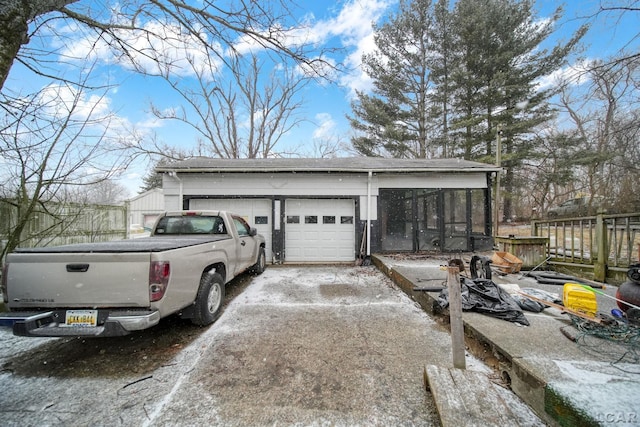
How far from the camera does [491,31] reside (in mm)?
14016

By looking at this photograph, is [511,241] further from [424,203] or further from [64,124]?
[64,124]

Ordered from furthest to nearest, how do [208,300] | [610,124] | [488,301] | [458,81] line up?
[458,81] → [610,124] → [208,300] → [488,301]

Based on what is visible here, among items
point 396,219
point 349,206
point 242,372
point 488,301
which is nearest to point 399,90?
point 396,219

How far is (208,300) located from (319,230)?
4896 millimetres

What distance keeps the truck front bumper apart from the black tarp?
3502mm

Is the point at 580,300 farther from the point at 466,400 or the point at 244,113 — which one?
the point at 244,113

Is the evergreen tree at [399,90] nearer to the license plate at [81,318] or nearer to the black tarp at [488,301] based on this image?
the black tarp at [488,301]

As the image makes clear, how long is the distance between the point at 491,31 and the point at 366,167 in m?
13.6

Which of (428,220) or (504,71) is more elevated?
(504,71)

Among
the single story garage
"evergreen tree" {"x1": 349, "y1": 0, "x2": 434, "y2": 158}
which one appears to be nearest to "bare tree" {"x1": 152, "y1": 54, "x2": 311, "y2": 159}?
"evergreen tree" {"x1": 349, "y1": 0, "x2": 434, "y2": 158}

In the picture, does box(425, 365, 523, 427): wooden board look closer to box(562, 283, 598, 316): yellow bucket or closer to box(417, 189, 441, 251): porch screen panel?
box(562, 283, 598, 316): yellow bucket

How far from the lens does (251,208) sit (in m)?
7.86

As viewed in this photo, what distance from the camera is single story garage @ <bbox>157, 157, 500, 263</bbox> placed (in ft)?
25.4

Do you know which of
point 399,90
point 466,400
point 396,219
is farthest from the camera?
point 399,90
